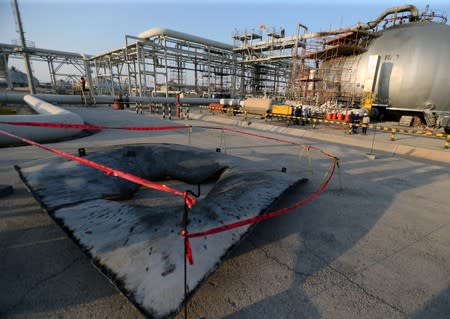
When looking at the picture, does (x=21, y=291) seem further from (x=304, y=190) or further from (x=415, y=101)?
(x=415, y=101)

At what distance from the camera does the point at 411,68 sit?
57.6 feet

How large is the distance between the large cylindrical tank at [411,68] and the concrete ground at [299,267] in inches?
688

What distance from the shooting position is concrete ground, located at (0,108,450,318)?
2.25 m

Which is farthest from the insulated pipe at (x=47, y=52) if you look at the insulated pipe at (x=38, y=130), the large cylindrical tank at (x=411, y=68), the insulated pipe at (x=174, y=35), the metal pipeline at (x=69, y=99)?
the large cylindrical tank at (x=411, y=68)

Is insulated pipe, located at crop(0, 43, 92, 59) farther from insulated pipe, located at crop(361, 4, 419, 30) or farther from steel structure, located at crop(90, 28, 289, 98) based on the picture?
insulated pipe, located at crop(361, 4, 419, 30)

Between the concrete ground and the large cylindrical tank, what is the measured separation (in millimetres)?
17480

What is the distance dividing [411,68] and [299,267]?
22047 mm

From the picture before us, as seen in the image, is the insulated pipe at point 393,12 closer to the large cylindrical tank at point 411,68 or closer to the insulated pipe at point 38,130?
the large cylindrical tank at point 411,68

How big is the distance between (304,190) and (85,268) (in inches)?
173

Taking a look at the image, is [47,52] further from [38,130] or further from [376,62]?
[376,62]

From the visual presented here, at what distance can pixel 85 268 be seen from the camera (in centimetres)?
266

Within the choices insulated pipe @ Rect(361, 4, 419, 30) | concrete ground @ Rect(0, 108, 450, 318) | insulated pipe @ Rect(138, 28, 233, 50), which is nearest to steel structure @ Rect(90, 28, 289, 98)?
insulated pipe @ Rect(138, 28, 233, 50)

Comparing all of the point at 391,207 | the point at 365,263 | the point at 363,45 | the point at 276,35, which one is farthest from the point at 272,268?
the point at 276,35

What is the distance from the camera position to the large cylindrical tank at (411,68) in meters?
16.8
